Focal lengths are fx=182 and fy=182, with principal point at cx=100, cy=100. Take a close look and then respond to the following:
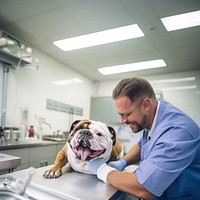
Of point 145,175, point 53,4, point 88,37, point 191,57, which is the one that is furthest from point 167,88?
point 145,175

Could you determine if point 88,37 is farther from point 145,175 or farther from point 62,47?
point 145,175

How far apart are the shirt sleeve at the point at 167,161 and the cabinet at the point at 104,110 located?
357 centimetres

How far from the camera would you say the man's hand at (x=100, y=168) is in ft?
2.84

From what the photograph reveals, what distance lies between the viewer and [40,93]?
132 inches

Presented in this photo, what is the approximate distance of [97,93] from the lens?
525cm

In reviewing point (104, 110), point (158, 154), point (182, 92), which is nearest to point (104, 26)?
point (158, 154)

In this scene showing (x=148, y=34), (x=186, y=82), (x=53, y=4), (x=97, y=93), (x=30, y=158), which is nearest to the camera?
(x=53, y=4)

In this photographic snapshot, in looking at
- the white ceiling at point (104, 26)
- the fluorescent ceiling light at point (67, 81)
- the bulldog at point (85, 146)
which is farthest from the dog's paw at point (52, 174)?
the fluorescent ceiling light at point (67, 81)

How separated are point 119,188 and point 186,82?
13.0ft

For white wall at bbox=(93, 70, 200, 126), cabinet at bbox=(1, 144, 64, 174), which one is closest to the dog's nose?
cabinet at bbox=(1, 144, 64, 174)

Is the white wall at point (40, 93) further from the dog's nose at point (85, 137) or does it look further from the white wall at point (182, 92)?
the dog's nose at point (85, 137)

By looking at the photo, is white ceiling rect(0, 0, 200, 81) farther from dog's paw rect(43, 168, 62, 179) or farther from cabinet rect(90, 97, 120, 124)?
dog's paw rect(43, 168, 62, 179)

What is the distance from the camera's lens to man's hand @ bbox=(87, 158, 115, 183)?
0.87 m

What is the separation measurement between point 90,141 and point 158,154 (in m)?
0.31
